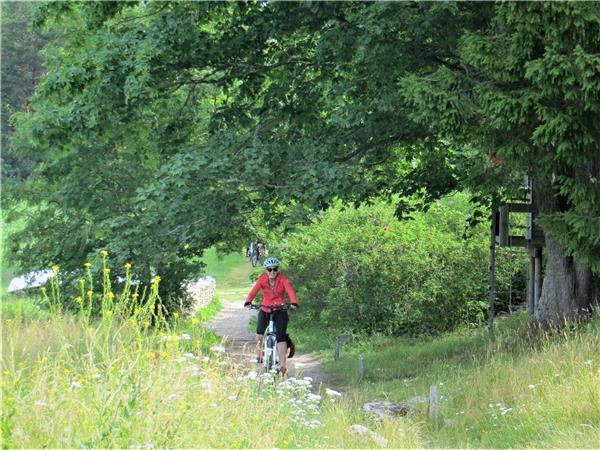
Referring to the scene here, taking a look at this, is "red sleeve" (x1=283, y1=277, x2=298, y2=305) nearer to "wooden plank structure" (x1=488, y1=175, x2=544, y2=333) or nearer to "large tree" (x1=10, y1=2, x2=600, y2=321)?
"large tree" (x1=10, y1=2, x2=600, y2=321)

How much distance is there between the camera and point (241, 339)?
81.5ft

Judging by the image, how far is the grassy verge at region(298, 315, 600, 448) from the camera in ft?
26.9

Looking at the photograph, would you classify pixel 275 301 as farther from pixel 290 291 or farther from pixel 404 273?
pixel 404 273

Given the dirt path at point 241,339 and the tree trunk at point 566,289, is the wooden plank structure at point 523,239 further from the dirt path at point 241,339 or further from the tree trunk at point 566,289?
the dirt path at point 241,339

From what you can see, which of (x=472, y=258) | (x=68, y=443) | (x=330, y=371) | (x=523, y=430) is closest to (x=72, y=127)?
(x=330, y=371)

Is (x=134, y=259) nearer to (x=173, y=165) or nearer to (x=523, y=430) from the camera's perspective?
(x=173, y=165)

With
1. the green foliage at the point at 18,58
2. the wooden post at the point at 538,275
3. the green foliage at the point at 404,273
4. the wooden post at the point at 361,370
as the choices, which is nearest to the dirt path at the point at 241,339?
the wooden post at the point at 361,370

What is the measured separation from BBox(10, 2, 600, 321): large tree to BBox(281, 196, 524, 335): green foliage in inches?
196

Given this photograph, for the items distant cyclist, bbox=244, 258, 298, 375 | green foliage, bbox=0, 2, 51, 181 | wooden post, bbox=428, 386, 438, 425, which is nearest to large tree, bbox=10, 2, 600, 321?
distant cyclist, bbox=244, 258, 298, 375

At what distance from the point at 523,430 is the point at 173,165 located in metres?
7.21

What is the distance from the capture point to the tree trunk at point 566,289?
14.9 meters

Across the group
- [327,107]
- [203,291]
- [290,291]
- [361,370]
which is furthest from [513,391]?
[203,291]

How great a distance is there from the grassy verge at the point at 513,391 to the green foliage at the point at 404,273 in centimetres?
671

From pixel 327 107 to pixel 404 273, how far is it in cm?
696
